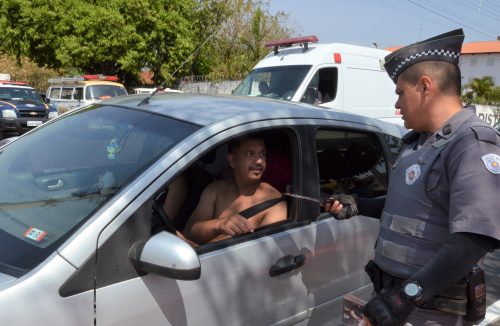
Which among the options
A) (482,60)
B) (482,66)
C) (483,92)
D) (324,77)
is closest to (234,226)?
(324,77)

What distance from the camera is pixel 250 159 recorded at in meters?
2.66

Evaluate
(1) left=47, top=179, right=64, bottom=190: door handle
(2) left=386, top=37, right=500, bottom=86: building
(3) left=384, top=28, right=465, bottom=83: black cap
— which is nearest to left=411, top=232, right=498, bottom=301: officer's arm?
(3) left=384, top=28, right=465, bottom=83: black cap

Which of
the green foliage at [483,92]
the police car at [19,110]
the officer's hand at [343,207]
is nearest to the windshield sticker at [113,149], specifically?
the officer's hand at [343,207]

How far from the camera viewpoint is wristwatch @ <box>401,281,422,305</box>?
1.54 meters

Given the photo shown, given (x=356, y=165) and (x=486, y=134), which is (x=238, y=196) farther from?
(x=486, y=134)

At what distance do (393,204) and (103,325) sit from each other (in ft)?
3.80

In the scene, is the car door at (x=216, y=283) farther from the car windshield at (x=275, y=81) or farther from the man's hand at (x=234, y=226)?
the car windshield at (x=275, y=81)

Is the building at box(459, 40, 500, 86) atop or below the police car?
atop

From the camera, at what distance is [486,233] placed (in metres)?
1.52

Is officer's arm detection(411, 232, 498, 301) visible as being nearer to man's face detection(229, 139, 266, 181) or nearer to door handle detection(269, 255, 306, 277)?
door handle detection(269, 255, 306, 277)

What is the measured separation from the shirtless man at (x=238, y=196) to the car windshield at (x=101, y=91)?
13.0 metres

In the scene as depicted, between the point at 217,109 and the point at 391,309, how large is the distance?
1308 mm

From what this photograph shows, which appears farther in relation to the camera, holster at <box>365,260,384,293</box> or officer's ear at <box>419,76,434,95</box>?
holster at <box>365,260,384,293</box>

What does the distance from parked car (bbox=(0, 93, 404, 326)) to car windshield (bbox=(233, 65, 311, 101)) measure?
5610 mm
